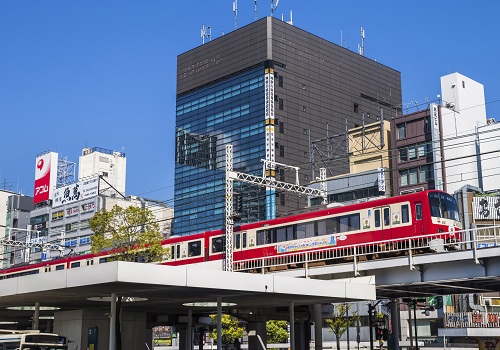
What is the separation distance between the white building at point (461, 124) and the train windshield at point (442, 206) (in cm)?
4954

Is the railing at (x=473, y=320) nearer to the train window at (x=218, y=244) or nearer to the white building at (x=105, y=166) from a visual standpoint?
the train window at (x=218, y=244)

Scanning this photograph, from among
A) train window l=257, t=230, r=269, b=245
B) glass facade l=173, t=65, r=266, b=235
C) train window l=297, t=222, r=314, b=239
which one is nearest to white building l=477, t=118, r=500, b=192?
glass facade l=173, t=65, r=266, b=235

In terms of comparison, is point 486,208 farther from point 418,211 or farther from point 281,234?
point 418,211

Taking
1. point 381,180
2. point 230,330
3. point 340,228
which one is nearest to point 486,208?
point 381,180

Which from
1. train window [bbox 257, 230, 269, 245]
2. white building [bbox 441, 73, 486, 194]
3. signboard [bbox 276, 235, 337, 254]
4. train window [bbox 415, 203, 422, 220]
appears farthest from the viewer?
white building [bbox 441, 73, 486, 194]

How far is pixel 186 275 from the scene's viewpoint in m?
24.1

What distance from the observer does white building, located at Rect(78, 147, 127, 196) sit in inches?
6166

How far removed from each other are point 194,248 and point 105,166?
364 feet

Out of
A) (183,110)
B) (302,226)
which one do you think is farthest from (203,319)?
(183,110)

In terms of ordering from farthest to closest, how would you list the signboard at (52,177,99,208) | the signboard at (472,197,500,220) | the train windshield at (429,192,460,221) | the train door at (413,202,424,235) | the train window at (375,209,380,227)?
the signboard at (52,177,99,208)
the signboard at (472,197,500,220)
the train window at (375,209,380,227)
the train windshield at (429,192,460,221)
the train door at (413,202,424,235)

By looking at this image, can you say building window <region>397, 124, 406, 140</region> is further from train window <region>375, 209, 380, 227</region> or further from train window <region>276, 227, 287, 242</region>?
train window <region>375, 209, 380, 227</region>

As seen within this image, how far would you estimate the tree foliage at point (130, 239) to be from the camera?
55.9 m

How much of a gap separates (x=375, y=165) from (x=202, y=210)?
187ft

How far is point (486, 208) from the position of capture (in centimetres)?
8494
